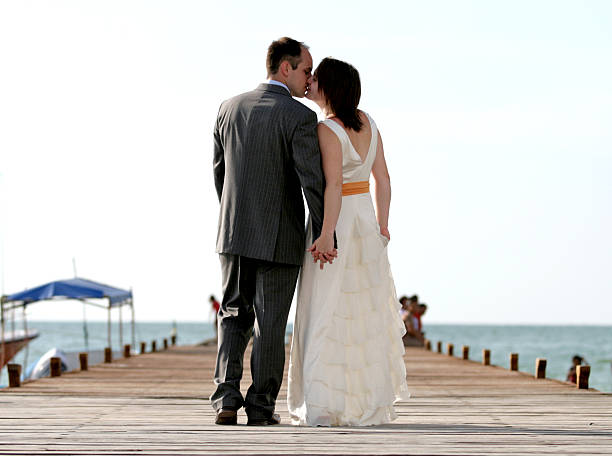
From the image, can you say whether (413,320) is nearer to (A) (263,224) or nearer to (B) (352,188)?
(B) (352,188)

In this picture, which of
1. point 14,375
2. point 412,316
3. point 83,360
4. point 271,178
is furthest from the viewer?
point 412,316

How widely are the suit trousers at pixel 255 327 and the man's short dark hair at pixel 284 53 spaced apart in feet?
3.15

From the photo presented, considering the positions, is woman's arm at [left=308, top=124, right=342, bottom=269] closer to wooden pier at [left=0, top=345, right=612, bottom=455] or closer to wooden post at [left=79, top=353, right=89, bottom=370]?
wooden pier at [left=0, top=345, right=612, bottom=455]

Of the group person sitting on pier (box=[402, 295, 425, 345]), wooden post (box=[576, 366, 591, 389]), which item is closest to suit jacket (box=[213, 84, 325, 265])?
wooden post (box=[576, 366, 591, 389])

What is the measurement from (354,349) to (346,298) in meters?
0.25

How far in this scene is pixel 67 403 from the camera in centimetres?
625

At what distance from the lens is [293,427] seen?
4539 mm

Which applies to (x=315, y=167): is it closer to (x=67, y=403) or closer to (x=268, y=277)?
(x=268, y=277)

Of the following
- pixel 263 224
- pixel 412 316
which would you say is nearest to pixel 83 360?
pixel 263 224

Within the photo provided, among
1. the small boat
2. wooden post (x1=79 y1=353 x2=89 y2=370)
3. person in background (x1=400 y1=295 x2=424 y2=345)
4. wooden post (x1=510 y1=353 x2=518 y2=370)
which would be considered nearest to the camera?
wooden post (x1=79 y1=353 x2=89 y2=370)

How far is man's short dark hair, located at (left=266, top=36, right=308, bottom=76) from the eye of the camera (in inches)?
193

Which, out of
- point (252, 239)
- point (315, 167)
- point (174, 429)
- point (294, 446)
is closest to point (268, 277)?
point (252, 239)

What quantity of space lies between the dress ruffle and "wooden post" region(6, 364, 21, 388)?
3.37 m

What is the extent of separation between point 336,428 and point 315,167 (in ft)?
3.92
